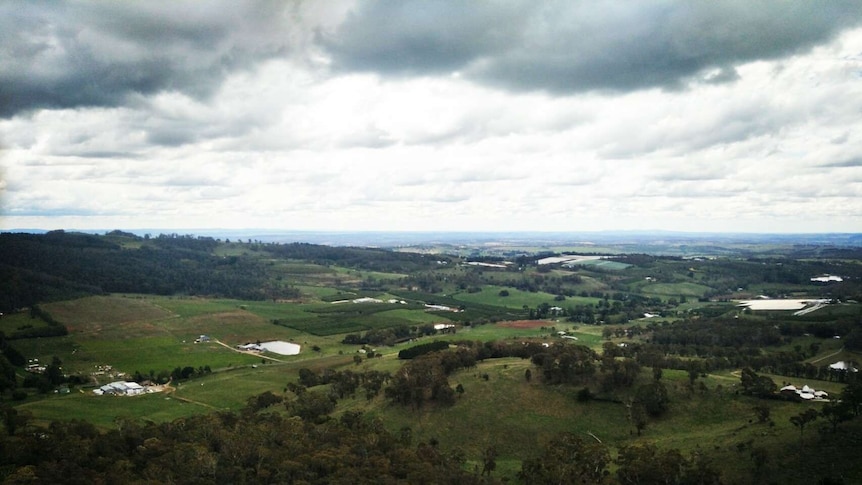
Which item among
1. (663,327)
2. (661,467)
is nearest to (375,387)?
(661,467)

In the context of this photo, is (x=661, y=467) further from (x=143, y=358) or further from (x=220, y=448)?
(x=143, y=358)

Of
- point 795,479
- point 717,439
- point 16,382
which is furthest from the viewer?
point 16,382

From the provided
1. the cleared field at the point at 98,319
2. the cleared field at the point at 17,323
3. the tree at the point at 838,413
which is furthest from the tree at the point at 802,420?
the cleared field at the point at 17,323

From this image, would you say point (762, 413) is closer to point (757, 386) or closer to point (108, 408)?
point (757, 386)

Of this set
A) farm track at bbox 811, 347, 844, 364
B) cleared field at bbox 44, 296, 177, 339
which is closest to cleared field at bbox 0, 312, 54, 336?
cleared field at bbox 44, 296, 177, 339

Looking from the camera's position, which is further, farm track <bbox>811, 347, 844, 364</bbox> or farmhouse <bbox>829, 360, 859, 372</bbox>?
farm track <bbox>811, 347, 844, 364</bbox>

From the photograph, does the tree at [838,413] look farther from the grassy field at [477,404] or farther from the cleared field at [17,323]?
the cleared field at [17,323]

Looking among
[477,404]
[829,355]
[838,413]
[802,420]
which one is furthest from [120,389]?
[829,355]

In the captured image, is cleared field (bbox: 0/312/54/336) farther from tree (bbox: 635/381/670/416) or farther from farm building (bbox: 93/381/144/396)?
tree (bbox: 635/381/670/416)
